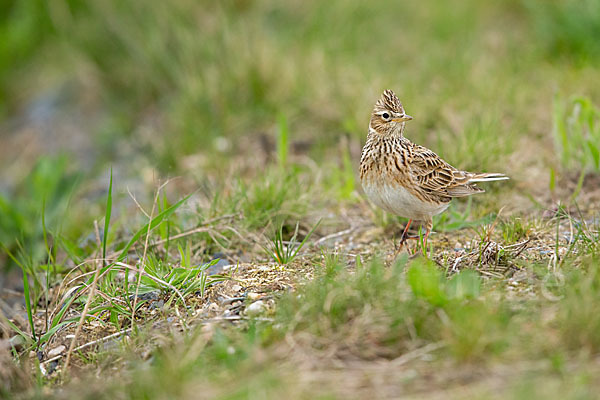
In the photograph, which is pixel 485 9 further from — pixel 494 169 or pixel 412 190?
pixel 412 190

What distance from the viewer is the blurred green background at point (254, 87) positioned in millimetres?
6246

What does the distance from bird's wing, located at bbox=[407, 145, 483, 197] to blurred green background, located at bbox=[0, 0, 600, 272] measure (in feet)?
2.82

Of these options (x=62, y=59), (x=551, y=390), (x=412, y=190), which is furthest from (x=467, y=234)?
(x=62, y=59)

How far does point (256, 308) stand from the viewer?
143 inches

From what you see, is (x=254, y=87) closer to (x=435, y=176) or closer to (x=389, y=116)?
(x=389, y=116)

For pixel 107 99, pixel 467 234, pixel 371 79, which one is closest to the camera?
pixel 467 234

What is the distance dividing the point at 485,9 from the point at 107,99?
5.21 meters

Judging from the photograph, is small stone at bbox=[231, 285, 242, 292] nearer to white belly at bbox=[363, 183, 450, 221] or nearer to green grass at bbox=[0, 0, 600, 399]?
green grass at bbox=[0, 0, 600, 399]

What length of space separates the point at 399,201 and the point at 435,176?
391 mm

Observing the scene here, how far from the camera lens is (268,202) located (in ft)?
17.1

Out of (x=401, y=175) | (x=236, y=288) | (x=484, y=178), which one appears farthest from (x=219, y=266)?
(x=484, y=178)

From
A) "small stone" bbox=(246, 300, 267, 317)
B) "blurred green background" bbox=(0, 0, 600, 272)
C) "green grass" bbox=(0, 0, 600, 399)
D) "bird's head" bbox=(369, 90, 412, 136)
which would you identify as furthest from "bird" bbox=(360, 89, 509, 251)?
"small stone" bbox=(246, 300, 267, 317)

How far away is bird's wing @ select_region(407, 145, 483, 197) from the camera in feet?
14.6

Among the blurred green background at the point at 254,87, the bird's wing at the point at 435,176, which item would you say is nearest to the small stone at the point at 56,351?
the blurred green background at the point at 254,87
